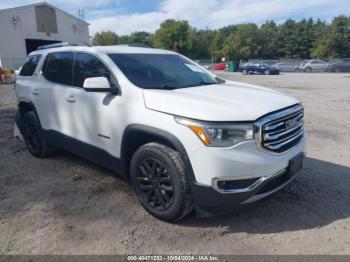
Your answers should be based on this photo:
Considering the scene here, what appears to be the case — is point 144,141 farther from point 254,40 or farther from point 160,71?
point 254,40

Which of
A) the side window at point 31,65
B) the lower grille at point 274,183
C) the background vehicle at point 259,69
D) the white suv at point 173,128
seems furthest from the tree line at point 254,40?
the lower grille at point 274,183

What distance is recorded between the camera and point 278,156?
3.17 m

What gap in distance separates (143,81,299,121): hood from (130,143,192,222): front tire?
0.44 m

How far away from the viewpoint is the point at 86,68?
13.9 feet

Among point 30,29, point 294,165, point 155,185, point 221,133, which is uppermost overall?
point 30,29

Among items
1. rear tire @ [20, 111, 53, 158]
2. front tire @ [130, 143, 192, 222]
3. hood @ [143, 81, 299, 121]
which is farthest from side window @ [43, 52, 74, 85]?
front tire @ [130, 143, 192, 222]

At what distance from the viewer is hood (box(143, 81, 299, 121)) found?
2.96 m

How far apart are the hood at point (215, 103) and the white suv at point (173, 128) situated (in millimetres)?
10

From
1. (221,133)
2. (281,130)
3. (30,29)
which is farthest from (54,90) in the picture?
(30,29)

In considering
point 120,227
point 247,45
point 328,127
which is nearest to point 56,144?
point 120,227

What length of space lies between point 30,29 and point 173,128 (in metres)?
33.7

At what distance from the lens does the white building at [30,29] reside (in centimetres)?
3027

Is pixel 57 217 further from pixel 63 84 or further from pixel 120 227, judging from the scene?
pixel 63 84

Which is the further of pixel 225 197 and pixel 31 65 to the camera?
pixel 31 65
